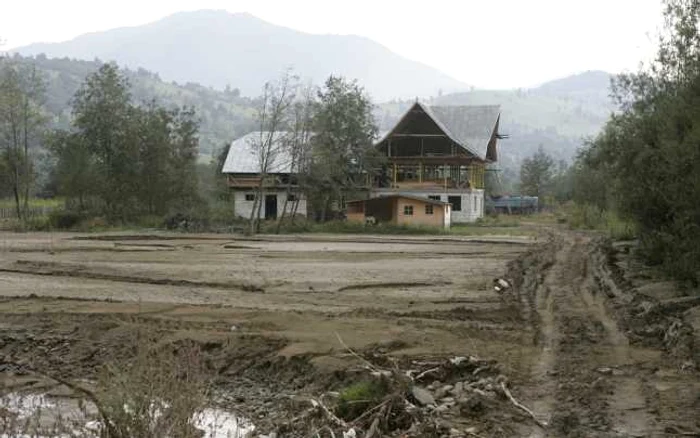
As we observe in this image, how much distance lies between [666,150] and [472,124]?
49936 millimetres

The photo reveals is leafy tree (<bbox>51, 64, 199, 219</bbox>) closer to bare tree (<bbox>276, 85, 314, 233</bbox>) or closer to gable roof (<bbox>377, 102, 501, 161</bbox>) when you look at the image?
bare tree (<bbox>276, 85, 314, 233</bbox>)

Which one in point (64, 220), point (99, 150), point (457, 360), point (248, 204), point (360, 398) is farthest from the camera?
point (248, 204)

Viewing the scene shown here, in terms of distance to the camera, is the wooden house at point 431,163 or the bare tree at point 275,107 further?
the wooden house at point 431,163

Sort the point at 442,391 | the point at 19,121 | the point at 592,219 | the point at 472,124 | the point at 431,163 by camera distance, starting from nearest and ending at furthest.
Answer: the point at 442,391 < the point at 592,219 < the point at 19,121 < the point at 431,163 < the point at 472,124

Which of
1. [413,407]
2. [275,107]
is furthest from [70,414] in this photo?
[275,107]

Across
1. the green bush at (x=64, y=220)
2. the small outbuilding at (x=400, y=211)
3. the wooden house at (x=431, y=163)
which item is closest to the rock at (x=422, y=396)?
the small outbuilding at (x=400, y=211)

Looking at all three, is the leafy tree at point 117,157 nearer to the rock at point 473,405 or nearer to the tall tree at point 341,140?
the tall tree at point 341,140

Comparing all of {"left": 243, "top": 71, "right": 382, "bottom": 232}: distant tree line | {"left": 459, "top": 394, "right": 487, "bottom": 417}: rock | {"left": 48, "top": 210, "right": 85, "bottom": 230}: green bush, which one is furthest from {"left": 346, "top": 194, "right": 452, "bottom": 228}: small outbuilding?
{"left": 459, "top": 394, "right": 487, "bottom": 417}: rock

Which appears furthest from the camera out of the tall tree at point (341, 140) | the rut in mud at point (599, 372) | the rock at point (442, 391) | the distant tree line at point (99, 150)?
the distant tree line at point (99, 150)

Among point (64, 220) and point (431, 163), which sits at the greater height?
point (431, 163)

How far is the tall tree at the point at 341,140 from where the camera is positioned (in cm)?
5353

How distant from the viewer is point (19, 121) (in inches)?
2090

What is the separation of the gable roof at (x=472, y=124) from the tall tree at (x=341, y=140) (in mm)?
7845

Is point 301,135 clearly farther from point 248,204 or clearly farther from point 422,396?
point 422,396
